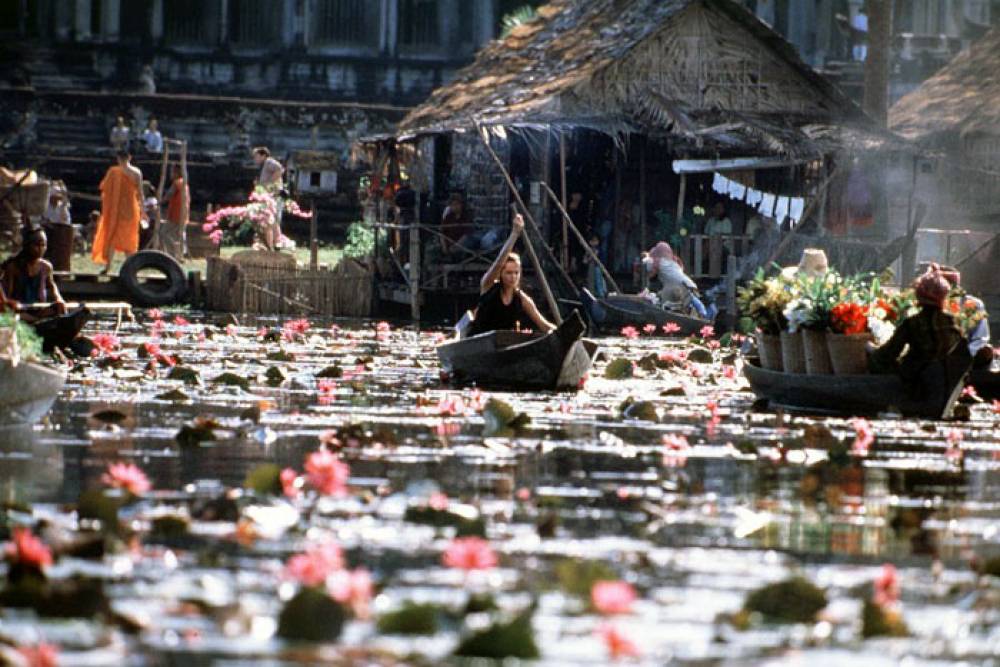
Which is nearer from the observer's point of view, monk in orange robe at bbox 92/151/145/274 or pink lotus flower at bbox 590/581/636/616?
pink lotus flower at bbox 590/581/636/616

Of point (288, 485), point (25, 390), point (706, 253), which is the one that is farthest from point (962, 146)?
point (288, 485)

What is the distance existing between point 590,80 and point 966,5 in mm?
28201

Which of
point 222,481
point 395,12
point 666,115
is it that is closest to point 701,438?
point 222,481

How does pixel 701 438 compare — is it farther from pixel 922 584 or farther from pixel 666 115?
pixel 666 115

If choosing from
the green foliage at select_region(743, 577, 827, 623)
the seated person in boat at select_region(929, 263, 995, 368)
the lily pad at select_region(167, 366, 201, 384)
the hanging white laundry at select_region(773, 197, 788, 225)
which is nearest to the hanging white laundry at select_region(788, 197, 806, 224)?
the hanging white laundry at select_region(773, 197, 788, 225)

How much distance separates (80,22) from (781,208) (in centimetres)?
2459

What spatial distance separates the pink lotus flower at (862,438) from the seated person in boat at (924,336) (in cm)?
93

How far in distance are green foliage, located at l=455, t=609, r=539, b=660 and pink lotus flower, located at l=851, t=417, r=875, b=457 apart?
674 cm

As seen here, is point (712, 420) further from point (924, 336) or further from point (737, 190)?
point (737, 190)

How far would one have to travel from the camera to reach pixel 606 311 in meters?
27.9

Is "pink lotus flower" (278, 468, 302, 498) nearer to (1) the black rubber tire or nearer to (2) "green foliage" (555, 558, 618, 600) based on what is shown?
(2) "green foliage" (555, 558, 618, 600)

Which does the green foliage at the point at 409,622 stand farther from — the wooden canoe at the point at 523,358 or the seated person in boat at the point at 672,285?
the seated person in boat at the point at 672,285

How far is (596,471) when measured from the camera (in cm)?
1235

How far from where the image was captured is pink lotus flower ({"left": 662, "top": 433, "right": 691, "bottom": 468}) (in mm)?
12859
